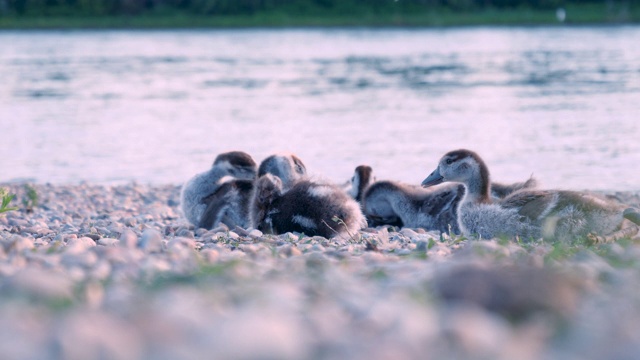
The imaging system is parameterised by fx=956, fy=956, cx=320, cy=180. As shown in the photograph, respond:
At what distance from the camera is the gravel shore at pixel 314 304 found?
300 cm

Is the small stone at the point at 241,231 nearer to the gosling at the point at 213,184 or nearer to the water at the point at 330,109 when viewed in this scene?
the gosling at the point at 213,184

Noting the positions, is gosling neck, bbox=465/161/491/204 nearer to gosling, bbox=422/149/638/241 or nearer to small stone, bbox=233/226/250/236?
gosling, bbox=422/149/638/241

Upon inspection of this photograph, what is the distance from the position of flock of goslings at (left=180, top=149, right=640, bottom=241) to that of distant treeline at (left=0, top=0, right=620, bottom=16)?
52.1 m

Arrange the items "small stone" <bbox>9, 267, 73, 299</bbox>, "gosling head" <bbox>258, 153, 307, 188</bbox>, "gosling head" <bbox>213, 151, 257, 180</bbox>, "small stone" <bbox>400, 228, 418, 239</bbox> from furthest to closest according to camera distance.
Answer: "gosling head" <bbox>213, 151, 257, 180</bbox> → "gosling head" <bbox>258, 153, 307, 188</bbox> → "small stone" <bbox>400, 228, 418, 239</bbox> → "small stone" <bbox>9, 267, 73, 299</bbox>

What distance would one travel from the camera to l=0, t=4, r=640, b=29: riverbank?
197 ft

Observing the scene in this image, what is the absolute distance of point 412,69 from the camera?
3522 centimetres

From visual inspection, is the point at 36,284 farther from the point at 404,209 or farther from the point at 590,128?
the point at 590,128

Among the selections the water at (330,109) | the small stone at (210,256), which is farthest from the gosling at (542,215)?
the water at (330,109)

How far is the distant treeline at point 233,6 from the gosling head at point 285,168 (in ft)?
171

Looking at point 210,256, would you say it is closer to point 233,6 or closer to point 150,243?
point 150,243

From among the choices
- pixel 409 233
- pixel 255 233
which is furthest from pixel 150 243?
pixel 409 233

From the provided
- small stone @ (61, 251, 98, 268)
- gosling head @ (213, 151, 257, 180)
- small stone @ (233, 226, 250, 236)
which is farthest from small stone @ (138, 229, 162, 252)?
gosling head @ (213, 151, 257, 180)

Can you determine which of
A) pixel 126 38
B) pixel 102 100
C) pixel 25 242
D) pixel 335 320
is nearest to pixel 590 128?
pixel 102 100

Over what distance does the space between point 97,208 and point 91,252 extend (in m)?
7.16
